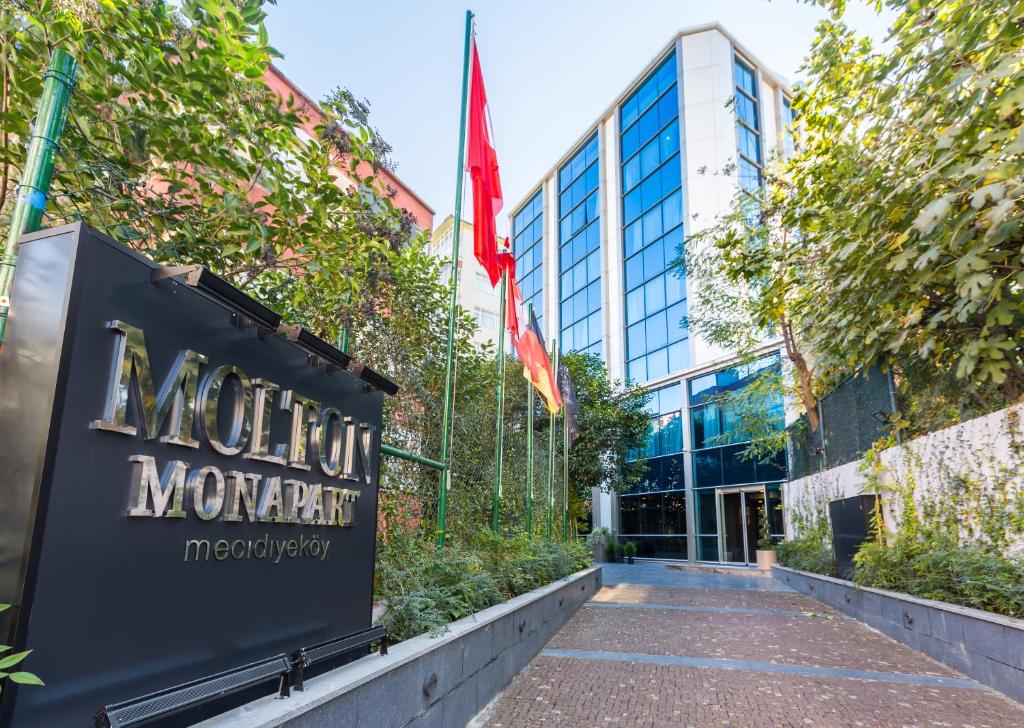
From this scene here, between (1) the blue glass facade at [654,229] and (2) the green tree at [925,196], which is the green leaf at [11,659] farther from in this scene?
(1) the blue glass facade at [654,229]

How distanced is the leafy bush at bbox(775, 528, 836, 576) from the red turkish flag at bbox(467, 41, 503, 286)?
9450 millimetres

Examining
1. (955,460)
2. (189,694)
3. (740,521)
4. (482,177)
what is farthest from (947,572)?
(740,521)

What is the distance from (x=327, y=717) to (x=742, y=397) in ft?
55.8

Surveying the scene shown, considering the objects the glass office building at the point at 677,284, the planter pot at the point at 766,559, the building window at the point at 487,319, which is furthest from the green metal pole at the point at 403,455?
the building window at the point at 487,319

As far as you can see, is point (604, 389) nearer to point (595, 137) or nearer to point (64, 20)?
point (595, 137)

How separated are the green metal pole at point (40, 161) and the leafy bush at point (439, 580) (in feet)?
9.56

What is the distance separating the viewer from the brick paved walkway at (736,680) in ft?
15.2

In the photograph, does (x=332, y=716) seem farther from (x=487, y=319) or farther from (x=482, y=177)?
(x=487, y=319)

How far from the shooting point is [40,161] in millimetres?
1985

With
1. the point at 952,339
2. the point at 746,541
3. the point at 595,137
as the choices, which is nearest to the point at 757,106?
the point at 595,137

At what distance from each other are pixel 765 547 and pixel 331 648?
2053 cm

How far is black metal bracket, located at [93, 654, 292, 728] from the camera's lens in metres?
1.88

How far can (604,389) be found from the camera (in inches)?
909

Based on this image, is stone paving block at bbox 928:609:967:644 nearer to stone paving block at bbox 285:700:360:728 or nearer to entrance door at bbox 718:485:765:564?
stone paving block at bbox 285:700:360:728
